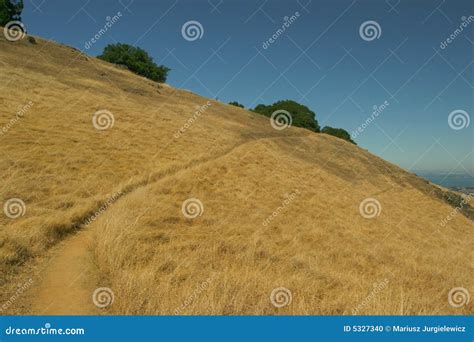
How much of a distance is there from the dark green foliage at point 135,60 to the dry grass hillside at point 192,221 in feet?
91.8

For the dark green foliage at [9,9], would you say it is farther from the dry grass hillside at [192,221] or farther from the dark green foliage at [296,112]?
the dark green foliage at [296,112]

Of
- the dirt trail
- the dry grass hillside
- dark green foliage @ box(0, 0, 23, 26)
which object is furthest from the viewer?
dark green foliage @ box(0, 0, 23, 26)

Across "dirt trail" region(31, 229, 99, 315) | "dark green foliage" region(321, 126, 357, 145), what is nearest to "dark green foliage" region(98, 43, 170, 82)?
"dark green foliage" region(321, 126, 357, 145)

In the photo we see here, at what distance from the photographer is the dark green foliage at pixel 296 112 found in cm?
6187

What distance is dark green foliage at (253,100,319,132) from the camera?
61.9 meters

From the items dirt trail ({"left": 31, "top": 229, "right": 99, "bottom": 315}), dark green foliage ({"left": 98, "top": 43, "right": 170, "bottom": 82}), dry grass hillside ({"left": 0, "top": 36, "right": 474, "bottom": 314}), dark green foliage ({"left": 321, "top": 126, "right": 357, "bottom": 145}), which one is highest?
dark green foliage ({"left": 321, "top": 126, "right": 357, "bottom": 145})

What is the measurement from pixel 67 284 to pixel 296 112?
62309 millimetres

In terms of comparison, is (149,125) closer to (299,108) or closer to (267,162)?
(267,162)

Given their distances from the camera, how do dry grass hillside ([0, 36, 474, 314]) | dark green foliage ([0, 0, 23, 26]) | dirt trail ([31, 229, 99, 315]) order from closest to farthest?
dirt trail ([31, 229, 99, 315])
dry grass hillside ([0, 36, 474, 314])
dark green foliage ([0, 0, 23, 26])

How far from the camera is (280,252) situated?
9703mm

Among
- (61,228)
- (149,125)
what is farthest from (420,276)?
(149,125)

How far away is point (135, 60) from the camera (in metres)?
58.2

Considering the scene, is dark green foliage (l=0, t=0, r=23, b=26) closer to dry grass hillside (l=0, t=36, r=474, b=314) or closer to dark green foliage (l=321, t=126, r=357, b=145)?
dry grass hillside (l=0, t=36, r=474, b=314)

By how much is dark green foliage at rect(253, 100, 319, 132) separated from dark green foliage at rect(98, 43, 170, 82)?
65.9 ft
